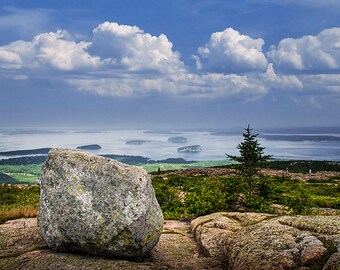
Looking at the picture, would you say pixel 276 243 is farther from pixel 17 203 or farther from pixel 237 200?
pixel 17 203

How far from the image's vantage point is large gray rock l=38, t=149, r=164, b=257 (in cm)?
1408

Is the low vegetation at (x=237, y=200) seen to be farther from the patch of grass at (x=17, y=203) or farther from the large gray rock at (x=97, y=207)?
the large gray rock at (x=97, y=207)

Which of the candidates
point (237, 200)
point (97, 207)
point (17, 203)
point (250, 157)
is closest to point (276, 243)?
point (97, 207)

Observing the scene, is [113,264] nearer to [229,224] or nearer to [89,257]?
[89,257]

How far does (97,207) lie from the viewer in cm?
1420

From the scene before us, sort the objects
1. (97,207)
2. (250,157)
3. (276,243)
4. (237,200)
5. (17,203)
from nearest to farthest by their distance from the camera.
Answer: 1. (276,243)
2. (97,207)
3. (237,200)
4. (250,157)
5. (17,203)

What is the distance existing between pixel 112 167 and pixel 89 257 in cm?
337

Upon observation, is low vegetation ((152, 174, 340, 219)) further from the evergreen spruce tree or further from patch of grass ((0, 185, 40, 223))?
patch of grass ((0, 185, 40, 223))

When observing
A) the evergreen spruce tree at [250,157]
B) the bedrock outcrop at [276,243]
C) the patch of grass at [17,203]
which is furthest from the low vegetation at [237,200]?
the patch of grass at [17,203]

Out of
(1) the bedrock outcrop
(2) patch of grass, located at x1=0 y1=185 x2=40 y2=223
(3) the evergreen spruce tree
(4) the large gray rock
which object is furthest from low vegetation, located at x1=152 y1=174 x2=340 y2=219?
(4) the large gray rock

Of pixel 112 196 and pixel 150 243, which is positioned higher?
pixel 112 196

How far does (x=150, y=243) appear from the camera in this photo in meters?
14.8

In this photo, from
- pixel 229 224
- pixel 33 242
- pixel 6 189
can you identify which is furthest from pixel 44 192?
pixel 6 189

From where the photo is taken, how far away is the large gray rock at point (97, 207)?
1408cm
